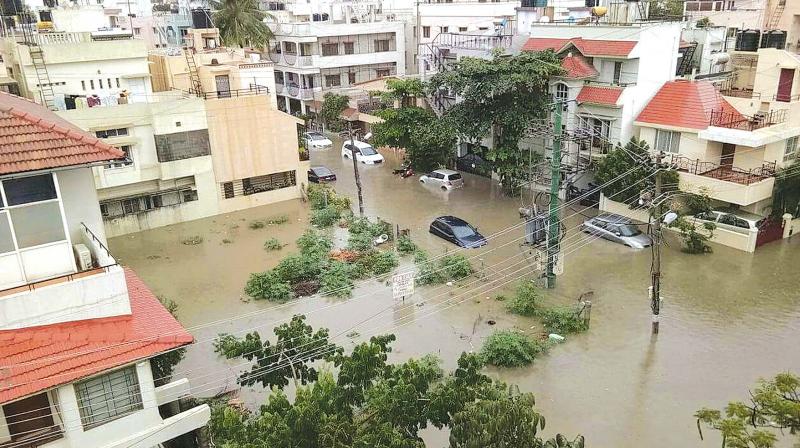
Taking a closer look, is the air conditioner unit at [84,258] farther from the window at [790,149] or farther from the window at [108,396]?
the window at [790,149]

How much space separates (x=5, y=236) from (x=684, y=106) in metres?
26.1

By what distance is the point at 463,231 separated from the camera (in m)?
25.3

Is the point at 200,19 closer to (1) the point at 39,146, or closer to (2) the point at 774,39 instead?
(1) the point at 39,146

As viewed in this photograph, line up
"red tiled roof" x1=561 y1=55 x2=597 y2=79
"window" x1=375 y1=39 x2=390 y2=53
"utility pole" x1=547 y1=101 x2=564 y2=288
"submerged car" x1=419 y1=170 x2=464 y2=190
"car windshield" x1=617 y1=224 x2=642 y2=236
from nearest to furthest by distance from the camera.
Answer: "utility pole" x1=547 y1=101 x2=564 y2=288 < "car windshield" x1=617 y1=224 x2=642 y2=236 < "red tiled roof" x1=561 y1=55 x2=597 y2=79 < "submerged car" x1=419 y1=170 x2=464 y2=190 < "window" x1=375 y1=39 x2=390 y2=53

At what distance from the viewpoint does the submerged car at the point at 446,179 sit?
32.4m

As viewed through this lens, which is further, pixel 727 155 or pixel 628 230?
pixel 727 155

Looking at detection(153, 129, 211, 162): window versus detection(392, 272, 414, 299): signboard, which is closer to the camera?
detection(392, 272, 414, 299): signboard

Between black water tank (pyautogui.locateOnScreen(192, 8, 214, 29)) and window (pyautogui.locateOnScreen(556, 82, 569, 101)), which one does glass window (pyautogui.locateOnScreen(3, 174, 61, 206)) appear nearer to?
window (pyautogui.locateOnScreen(556, 82, 569, 101))

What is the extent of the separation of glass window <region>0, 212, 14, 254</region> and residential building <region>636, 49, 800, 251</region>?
78.3 ft

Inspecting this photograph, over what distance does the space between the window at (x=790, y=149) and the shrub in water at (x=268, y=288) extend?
2103 cm

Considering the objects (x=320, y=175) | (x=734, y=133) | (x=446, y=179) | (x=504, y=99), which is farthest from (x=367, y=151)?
(x=734, y=133)

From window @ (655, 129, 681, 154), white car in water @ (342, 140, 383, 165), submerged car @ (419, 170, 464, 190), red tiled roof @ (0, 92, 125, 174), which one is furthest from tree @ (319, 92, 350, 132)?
red tiled roof @ (0, 92, 125, 174)

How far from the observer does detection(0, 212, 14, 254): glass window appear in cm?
847

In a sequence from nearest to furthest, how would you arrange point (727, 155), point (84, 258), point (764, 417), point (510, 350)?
point (764, 417)
point (84, 258)
point (510, 350)
point (727, 155)
